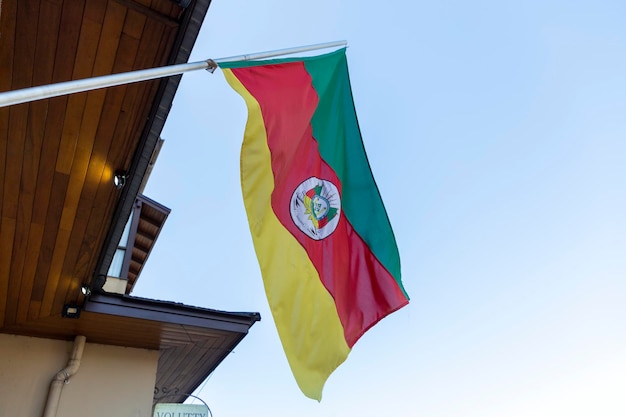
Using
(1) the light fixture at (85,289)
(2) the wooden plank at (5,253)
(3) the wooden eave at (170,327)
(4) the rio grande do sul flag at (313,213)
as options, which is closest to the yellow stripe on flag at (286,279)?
(4) the rio grande do sul flag at (313,213)

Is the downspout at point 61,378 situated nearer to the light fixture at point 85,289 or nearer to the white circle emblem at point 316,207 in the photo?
the light fixture at point 85,289

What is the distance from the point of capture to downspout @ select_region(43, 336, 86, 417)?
5.52 meters

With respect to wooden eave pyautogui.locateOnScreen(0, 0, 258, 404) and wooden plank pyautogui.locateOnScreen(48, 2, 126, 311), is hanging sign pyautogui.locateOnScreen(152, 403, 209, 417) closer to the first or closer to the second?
wooden eave pyautogui.locateOnScreen(0, 0, 258, 404)

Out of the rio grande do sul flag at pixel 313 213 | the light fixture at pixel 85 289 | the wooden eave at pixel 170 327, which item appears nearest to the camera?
the rio grande do sul flag at pixel 313 213

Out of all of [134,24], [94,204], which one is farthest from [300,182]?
[94,204]

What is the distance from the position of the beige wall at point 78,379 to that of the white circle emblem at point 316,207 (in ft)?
14.4

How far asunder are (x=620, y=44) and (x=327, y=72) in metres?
16.7

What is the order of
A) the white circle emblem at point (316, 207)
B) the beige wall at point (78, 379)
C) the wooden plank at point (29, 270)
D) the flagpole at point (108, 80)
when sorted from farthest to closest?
1. the beige wall at point (78, 379)
2. the wooden plank at point (29, 270)
3. the white circle emblem at point (316, 207)
4. the flagpole at point (108, 80)

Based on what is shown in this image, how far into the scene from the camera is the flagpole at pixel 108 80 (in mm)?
1692

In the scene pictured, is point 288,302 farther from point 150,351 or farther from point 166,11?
point 150,351

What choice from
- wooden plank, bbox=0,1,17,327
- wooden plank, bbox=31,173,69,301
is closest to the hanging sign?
wooden plank, bbox=31,173,69,301

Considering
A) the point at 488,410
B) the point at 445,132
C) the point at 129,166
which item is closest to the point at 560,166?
the point at 445,132

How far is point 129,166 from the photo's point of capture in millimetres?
3635

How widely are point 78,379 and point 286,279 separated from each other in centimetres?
458
